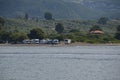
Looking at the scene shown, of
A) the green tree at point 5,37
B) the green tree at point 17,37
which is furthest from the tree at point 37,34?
the green tree at point 5,37

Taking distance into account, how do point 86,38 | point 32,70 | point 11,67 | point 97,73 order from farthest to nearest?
point 86,38, point 11,67, point 32,70, point 97,73

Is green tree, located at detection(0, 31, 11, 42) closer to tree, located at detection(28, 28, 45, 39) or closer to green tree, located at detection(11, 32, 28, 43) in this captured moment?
green tree, located at detection(11, 32, 28, 43)

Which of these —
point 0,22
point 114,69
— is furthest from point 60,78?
point 0,22

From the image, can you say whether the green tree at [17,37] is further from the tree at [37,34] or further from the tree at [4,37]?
the tree at [37,34]

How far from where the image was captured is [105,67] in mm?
58312

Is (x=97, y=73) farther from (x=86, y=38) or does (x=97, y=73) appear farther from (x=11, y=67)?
(x=86, y=38)

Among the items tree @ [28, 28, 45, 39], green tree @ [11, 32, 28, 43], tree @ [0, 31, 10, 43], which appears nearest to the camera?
green tree @ [11, 32, 28, 43]

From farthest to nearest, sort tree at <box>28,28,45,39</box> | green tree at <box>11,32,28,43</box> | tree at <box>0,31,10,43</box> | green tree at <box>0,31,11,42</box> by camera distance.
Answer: tree at <box>28,28,45,39</box> < tree at <box>0,31,10,43</box> < green tree at <box>0,31,11,42</box> < green tree at <box>11,32,28,43</box>

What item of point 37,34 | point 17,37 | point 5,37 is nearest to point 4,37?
point 5,37

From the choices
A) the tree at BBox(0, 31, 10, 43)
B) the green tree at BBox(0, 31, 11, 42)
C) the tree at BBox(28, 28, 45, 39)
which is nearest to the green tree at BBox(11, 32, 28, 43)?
the green tree at BBox(0, 31, 11, 42)

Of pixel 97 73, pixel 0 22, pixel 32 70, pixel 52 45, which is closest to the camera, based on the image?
pixel 97 73

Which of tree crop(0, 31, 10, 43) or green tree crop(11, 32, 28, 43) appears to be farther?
tree crop(0, 31, 10, 43)

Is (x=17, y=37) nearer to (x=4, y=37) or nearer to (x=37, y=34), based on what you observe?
(x=4, y=37)

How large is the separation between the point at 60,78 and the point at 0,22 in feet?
507
